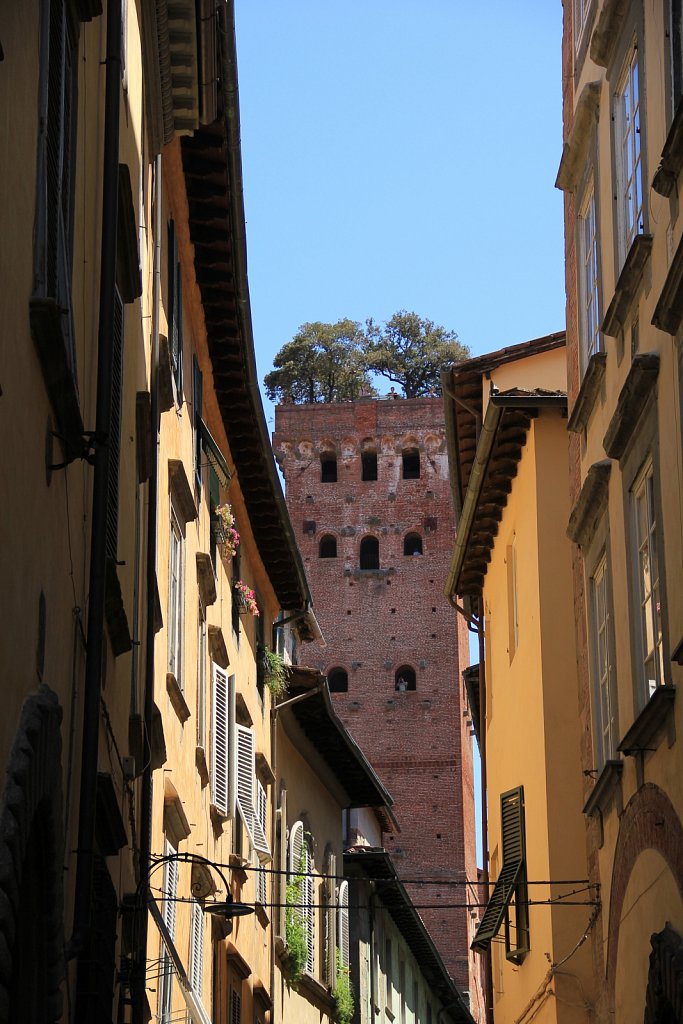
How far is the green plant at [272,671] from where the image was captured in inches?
902

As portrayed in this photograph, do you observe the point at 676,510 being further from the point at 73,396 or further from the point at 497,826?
the point at 497,826

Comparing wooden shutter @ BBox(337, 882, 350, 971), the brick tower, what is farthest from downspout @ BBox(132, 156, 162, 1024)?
the brick tower

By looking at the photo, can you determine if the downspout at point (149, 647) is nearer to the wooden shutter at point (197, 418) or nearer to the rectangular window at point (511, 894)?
the wooden shutter at point (197, 418)

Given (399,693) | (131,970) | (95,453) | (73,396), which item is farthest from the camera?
(399,693)

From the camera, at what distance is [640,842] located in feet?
37.2

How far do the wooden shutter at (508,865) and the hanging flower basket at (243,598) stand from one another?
3598mm

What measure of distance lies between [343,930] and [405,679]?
29.9m

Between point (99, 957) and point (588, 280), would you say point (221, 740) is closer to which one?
point (588, 280)

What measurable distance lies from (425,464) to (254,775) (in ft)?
136

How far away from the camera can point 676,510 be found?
1013cm

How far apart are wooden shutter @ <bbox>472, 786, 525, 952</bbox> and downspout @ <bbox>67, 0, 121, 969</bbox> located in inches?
381

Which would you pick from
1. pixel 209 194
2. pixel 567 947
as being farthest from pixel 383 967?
pixel 209 194

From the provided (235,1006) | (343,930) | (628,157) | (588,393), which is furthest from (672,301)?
(343,930)

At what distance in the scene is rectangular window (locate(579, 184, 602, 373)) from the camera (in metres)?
14.0
